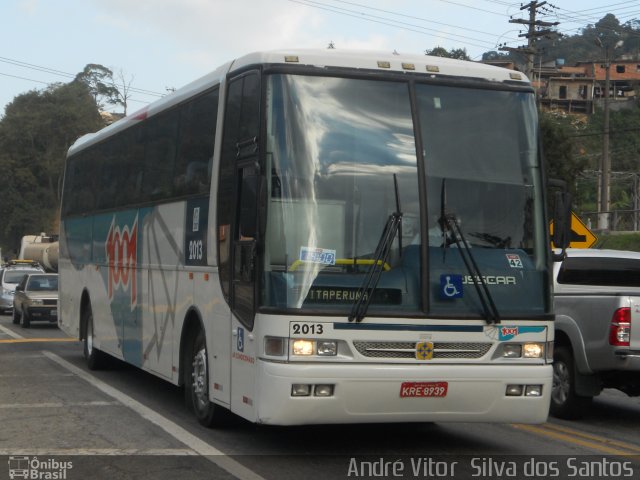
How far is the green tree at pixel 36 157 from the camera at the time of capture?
8444cm

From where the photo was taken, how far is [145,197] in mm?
13562

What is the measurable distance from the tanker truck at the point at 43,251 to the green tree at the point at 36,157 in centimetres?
2865

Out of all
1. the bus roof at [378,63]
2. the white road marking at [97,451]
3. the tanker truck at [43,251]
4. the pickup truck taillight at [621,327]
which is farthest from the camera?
the tanker truck at [43,251]

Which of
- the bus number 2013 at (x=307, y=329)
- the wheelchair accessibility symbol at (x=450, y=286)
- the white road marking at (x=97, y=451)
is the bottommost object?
the white road marking at (x=97, y=451)

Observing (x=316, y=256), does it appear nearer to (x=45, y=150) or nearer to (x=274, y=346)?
(x=274, y=346)

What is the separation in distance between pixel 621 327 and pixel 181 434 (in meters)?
4.84

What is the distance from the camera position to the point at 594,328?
39.3 ft

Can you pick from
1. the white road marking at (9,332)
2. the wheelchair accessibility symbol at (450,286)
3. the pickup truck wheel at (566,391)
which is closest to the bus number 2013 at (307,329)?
the wheelchair accessibility symbol at (450,286)

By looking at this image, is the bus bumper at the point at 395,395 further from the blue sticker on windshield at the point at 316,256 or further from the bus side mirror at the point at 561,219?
the bus side mirror at the point at 561,219

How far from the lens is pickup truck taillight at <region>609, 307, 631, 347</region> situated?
11.6 meters

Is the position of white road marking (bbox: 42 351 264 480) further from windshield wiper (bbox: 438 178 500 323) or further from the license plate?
windshield wiper (bbox: 438 178 500 323)

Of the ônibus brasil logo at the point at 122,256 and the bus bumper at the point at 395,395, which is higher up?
the ônibus brasil logo at the point at 122,256

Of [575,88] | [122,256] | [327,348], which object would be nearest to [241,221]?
[327,348]

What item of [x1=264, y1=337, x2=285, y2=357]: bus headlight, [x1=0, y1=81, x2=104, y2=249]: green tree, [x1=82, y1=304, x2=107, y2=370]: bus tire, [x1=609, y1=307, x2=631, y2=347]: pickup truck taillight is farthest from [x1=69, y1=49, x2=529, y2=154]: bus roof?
[x1=0, y1=81, x2=104, y2=249]: green tree
